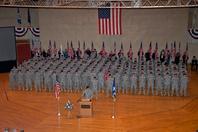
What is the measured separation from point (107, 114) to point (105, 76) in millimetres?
3039

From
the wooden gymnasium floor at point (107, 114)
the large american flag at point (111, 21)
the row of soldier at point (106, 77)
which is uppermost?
the large american flag at point (111, 21)

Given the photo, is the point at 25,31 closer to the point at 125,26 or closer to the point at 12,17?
the point at 12,17

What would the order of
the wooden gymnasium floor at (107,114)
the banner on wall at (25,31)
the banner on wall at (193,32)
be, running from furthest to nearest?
1. the banner on wall at (25,31)
2. the banner on wall at (193,32)
3. the wooden gymnasium floor at (107,114)

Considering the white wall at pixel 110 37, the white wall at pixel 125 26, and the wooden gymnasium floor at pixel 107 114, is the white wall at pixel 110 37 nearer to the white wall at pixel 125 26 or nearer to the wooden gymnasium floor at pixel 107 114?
the white wall at pixel 125 26

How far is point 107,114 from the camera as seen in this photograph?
18938 mm

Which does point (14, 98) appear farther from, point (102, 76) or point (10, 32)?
point (10, 32)

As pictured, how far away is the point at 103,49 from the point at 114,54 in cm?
101

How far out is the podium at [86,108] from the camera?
18.5 m

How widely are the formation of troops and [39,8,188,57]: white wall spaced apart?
3.68m

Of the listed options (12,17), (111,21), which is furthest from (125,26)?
(12,17)

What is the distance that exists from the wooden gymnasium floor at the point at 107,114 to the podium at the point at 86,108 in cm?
35

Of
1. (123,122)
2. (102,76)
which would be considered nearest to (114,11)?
(102,76)

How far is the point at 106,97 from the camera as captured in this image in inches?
849

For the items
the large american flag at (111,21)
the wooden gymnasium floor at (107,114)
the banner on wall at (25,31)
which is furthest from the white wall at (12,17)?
the wooden gymnasium floor at (107,114)
